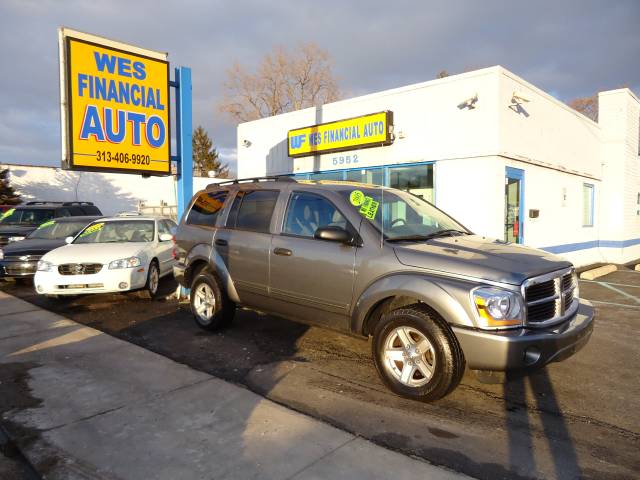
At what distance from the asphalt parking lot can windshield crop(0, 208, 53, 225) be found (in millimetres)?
7329

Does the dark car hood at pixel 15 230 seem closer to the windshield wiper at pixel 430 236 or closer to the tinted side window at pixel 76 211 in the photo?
the tinted side window at pixel 76 211

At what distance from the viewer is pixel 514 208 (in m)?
10.6

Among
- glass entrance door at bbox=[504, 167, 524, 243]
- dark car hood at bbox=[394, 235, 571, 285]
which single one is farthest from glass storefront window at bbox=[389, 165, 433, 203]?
dark car hood at bbox=[394, 235, 571, 285]

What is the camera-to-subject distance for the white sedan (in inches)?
285

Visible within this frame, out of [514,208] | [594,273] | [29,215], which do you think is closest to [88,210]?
[29,215]

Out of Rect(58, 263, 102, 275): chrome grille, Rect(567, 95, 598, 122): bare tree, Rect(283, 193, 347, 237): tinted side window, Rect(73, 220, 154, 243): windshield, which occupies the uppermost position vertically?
Rect(567, 95, 598, 122): bare tree

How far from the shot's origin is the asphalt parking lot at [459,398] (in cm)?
301

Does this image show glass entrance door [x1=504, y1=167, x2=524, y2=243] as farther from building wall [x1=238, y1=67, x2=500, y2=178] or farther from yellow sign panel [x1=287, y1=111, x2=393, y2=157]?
yellow sign panel [x1=287, y1=111, x2=393, y2=157]

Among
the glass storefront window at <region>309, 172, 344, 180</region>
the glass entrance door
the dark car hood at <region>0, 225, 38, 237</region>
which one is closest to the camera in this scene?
the glass entrance door

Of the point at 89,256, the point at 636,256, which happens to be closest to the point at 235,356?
the point at 89,256

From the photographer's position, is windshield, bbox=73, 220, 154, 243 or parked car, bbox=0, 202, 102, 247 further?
parked car, bbox=0, 202, 102, 247

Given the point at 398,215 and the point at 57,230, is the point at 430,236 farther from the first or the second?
the point at 57,230

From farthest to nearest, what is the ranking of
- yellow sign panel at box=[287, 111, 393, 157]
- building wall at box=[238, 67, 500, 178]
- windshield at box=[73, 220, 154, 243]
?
yellow sign panel at box=[287, 111, 393, 157]
building wall at box=[238, 67, 500, 178]
windshield at box=[73, 220, 154, 243]

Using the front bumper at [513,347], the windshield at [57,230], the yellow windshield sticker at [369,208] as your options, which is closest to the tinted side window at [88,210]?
the windshield at [57,230]
